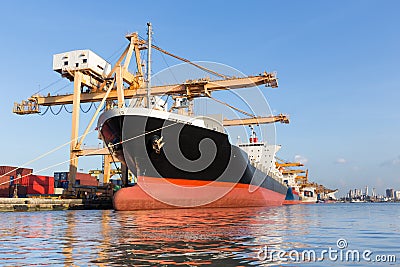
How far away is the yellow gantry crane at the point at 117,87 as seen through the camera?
26406mm

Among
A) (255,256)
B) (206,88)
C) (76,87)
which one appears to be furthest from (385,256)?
(76,87)

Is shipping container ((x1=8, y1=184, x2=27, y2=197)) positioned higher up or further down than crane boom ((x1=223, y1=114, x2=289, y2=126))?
further down

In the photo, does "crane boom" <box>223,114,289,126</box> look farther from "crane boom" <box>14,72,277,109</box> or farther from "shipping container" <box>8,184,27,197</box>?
"shipping container" <box>8,184,27,197</box>

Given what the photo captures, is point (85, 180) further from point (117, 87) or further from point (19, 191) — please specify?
point (117, 87)

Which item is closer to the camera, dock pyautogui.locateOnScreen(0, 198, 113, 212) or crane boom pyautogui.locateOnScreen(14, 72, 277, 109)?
dock pyautogui.locateOnScreen(0, 198, 113, 212)

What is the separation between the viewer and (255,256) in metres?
5.23

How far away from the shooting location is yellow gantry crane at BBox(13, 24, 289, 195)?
1040 inches

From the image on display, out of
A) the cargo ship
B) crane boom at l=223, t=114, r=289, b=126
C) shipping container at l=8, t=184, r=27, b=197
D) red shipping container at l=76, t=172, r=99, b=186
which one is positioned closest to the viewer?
the cargo ship

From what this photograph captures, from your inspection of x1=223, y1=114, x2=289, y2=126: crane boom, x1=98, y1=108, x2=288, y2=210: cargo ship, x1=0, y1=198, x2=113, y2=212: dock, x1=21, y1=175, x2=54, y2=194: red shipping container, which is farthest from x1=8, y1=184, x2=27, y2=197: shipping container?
x1=98, y1=108, x2=288, y2=210: cargo ship

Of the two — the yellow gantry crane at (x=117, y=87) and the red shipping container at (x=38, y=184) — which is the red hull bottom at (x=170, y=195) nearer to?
the yellow gantry crane at (x=117, y=87)

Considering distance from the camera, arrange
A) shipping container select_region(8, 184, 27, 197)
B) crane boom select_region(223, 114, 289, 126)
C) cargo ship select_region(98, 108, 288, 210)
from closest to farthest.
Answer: cargo ship select_region(98, 108, 288, 210), crane boom select_region(223, 114, 289, 126), shipping container select_region(8, 184, 27, 197)

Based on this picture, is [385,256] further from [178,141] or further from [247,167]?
[247,167]

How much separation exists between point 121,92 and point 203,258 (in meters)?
22.6

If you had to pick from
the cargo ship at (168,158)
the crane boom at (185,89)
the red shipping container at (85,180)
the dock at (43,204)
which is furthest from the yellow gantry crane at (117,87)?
the red shipping container at (85,180)
